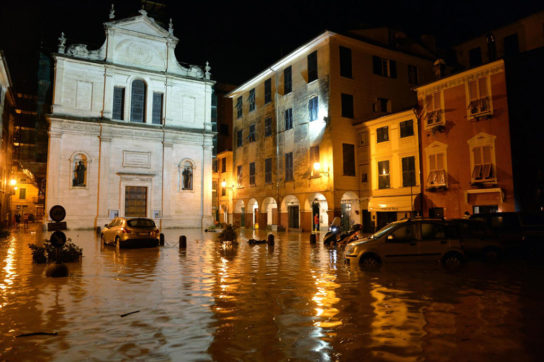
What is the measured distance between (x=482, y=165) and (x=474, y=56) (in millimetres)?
13927

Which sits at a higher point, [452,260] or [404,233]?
[404,233]

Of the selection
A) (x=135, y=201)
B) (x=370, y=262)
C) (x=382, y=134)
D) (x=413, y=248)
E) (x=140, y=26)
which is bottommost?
(x=370, y=262)

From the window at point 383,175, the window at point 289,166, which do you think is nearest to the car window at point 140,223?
the window at point 289,166

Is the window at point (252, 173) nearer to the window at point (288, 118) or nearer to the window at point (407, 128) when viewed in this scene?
the window at point (288, 118)

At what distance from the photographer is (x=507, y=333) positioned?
5.31 m

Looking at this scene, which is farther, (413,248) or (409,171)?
(409,171)

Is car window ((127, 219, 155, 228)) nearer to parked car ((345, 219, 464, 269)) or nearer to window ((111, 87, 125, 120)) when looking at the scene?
parked car ((345, 219, 464, 269))

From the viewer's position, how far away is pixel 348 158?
2816 cm

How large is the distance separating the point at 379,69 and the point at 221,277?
25815 mm

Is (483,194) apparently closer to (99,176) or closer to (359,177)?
(359,177)

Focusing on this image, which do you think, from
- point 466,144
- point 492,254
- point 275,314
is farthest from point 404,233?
point 466,144

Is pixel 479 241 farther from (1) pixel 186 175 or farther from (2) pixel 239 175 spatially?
(1) pixel 186 175

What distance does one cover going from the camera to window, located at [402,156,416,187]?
24172mm

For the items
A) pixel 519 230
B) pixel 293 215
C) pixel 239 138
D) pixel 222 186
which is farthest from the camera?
pixel 222 186
